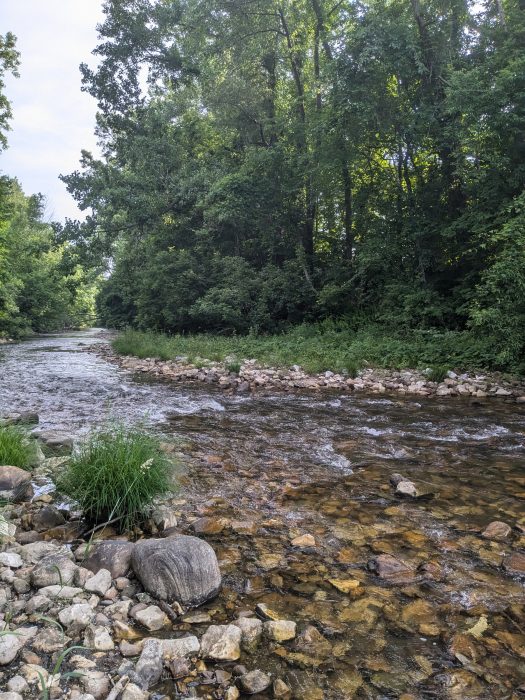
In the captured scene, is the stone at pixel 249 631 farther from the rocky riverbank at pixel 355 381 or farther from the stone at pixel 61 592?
the rocky riverbank at pixel 355 381

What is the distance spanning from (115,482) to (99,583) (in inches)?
33.8

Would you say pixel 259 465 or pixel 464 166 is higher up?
pixel 464 166

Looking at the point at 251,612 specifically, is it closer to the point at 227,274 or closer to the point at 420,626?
the point at 420,626

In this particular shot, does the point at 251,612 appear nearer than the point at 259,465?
Yes

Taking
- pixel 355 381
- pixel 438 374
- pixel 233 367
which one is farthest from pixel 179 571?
pixel 233 367

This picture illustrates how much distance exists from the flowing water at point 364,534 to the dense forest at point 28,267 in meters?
15.0

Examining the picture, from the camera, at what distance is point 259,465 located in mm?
4812

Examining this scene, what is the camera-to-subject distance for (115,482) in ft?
10.7

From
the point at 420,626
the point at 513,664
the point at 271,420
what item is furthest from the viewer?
the point at 271,420

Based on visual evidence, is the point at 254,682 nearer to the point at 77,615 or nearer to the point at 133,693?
the point at 133,693

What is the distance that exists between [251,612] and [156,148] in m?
21.4

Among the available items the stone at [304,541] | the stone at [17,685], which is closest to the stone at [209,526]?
the stone at [304,541]

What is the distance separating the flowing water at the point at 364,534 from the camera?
2.04 metres

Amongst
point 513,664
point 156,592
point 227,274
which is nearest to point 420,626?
point 513,664
